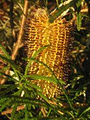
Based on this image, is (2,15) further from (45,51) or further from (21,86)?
(21,86)

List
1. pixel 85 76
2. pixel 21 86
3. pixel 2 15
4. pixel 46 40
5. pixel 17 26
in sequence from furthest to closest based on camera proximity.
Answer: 1. pixel 2 15
2. pixel 17 26
3. pixel 85 76
4. pixel 46 40
5. pixel 21 86

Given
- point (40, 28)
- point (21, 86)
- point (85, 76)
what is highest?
point (40, 28)

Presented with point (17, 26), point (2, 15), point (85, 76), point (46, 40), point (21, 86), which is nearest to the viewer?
point (21, 86)

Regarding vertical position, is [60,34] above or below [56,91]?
above

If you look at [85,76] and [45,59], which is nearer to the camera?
[45,59]

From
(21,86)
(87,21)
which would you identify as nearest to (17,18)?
(87,21)

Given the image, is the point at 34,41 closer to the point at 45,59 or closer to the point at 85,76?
the point at 45,59
